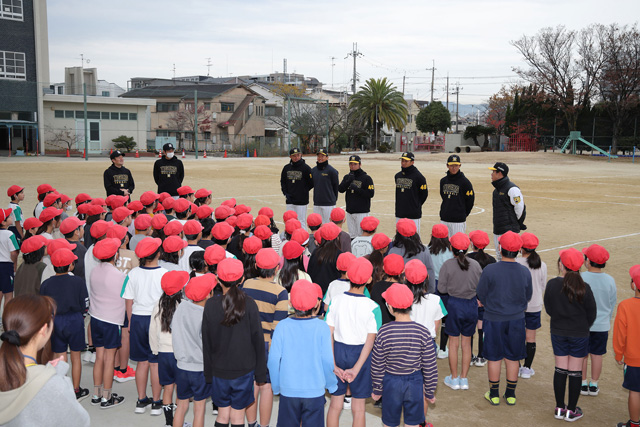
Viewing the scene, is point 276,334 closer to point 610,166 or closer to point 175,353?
point 175,353

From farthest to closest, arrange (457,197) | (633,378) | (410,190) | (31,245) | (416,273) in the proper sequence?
(410,190)
(457,197)
(31,245)
(633,378)
(416,273)

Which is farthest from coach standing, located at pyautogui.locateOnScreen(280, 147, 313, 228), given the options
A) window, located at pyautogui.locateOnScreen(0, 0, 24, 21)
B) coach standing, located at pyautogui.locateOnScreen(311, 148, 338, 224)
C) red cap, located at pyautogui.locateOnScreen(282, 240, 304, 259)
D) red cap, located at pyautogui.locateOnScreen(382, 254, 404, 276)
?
window, located at pyautogui.locateOnScreen(0, 0, 24, 21)

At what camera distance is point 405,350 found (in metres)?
4.38

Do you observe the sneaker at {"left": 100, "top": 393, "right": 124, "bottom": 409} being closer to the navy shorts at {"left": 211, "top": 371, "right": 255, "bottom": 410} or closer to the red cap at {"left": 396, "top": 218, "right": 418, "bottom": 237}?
the navy shorts at {"left": 211, "top": 371, "right": 255, "bottom": 410}

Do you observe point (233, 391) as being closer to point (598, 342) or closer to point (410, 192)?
point (598, 342)

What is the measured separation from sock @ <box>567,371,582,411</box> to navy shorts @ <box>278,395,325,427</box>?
2.76 metres

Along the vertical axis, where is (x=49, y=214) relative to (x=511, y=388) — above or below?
above

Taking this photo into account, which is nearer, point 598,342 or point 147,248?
point 147,248

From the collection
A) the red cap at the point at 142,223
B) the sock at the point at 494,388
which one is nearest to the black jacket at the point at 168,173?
the red cap at the point at 142,223

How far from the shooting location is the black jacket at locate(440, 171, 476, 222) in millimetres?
10156

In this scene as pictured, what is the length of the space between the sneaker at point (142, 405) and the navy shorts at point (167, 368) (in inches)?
19.6

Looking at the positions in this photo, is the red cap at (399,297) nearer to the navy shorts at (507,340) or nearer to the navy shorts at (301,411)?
the navy shorts at (301,411)

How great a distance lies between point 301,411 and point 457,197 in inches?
263

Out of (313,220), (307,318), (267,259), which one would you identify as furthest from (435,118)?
(307,318)
